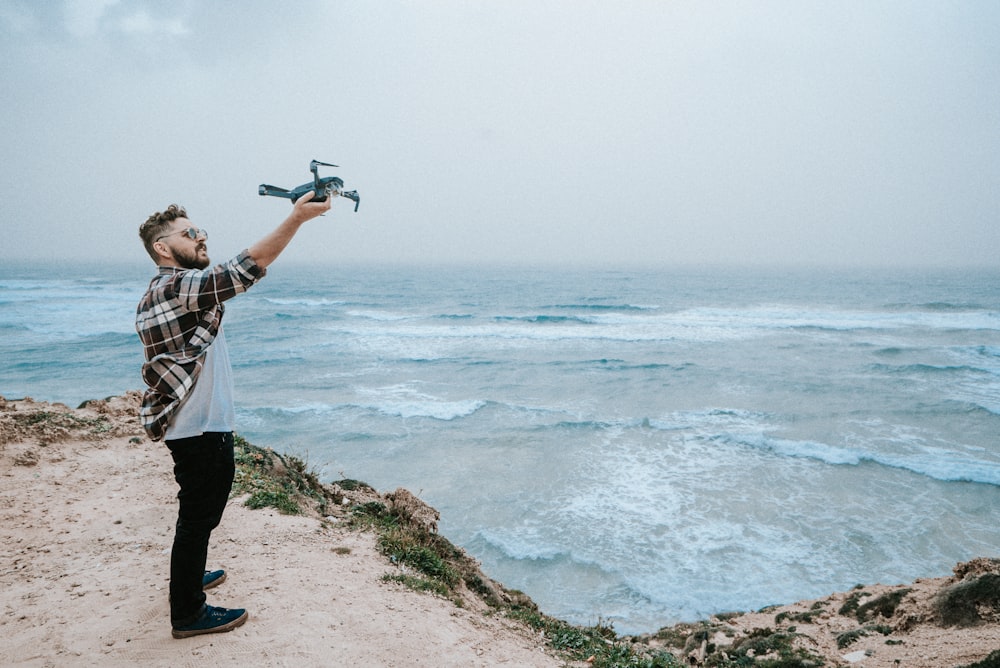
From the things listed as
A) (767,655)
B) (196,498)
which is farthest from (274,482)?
(767,655)

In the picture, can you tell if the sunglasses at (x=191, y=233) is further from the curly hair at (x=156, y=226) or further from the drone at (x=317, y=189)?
the drone at (x=317, y=189)

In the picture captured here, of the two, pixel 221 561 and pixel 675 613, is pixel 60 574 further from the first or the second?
pixel 675 613

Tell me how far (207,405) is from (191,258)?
75cm

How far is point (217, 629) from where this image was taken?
10.2 feet

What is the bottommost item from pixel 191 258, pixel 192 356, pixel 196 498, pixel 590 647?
pixel 590 647

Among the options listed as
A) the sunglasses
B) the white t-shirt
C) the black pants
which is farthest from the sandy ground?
the sunglasses

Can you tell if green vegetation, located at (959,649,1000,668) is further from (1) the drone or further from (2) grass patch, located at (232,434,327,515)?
(2) grass patch, located at (232,434,327,515)

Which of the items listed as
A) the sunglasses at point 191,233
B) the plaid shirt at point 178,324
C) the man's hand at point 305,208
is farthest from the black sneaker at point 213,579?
the man's hand at point 305,208

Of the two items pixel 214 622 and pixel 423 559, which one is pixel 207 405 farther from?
pixel 423 559

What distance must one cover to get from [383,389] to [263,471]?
13.7 meters

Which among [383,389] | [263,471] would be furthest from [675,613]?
[383,389]

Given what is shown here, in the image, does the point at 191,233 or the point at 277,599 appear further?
the point at 277,599

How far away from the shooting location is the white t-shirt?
8.29ft

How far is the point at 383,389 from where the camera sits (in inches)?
782
